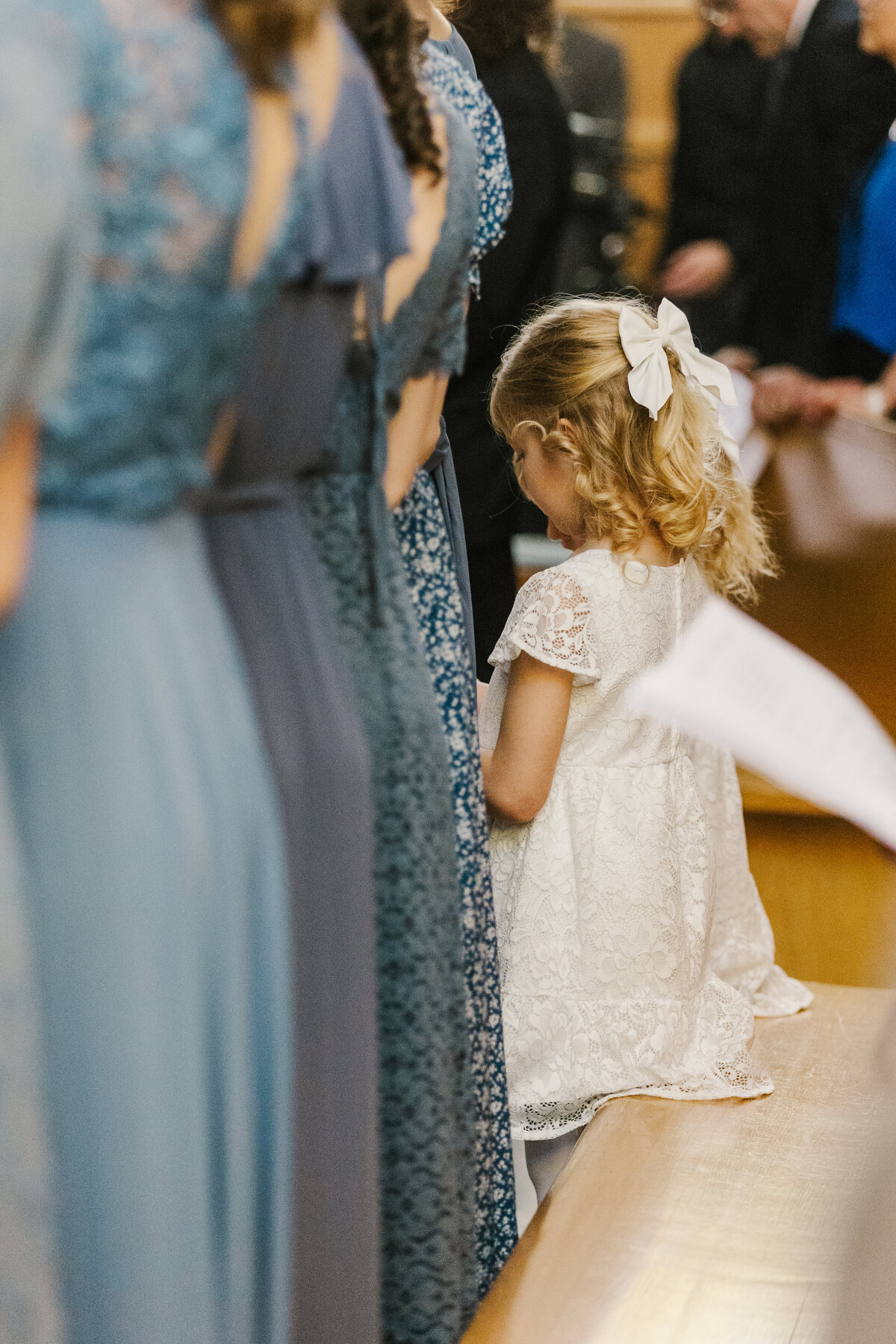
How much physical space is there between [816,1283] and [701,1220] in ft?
0.46

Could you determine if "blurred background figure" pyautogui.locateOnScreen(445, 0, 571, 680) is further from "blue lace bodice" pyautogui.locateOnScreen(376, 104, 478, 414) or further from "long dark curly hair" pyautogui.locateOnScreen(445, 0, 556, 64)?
"blue lace bodice" pyautogui.locateOnScreen(376, 104, 478, 414)

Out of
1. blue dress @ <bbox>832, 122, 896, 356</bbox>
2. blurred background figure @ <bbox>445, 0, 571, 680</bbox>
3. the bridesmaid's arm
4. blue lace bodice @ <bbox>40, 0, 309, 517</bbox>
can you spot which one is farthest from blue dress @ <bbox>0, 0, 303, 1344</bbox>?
blue dress @ <bbox>832, 122, 896, 356</bbox>

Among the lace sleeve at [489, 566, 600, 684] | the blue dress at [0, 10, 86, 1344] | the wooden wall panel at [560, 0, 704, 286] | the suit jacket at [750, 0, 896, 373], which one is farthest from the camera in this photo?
the wooden wall panel at [560, 0, 704, 286]

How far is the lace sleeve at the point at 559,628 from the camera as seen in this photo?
1757 mm

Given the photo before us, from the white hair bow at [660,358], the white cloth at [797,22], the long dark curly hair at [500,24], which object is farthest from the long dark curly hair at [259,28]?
the white cloth at [797,22]

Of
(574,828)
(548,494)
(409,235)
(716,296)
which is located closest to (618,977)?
(574,828)

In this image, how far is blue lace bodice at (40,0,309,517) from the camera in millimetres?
874

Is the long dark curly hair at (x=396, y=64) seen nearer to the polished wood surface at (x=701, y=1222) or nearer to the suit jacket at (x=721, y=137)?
the polished wood surface at (x=701, y=1222)

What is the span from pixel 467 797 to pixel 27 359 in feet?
2.50

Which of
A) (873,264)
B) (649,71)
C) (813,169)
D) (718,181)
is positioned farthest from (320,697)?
(649,71)

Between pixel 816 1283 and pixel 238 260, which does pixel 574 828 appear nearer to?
pixel 816 1283

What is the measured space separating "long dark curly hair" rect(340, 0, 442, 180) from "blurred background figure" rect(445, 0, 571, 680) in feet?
3.65

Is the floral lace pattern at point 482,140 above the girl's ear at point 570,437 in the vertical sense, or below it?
above

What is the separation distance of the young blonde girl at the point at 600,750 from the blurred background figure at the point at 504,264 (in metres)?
0.46
